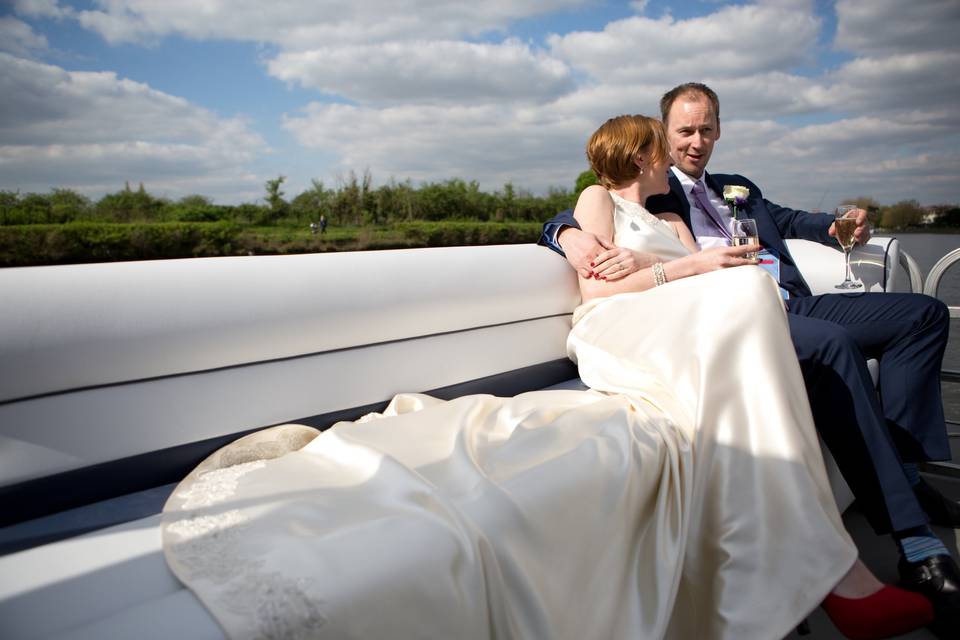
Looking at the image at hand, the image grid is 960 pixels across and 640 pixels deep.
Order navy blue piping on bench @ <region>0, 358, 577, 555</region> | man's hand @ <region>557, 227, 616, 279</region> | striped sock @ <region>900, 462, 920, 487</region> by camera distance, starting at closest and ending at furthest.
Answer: navy blue piping on bench @ <region>0, 358, 577, 555</region>, striped sock @ <region>900, 462, 920, 487</region>, man's hand @ <region>557, 227, 616, 279</region>

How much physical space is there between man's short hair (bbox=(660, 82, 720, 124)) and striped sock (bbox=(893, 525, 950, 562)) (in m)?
2.21

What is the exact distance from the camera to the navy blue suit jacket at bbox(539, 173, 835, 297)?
299cm

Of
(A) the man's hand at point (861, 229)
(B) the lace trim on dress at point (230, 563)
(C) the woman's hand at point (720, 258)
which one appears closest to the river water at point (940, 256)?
(A) the man's hand at point (861, 229)

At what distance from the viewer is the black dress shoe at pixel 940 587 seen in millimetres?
1625

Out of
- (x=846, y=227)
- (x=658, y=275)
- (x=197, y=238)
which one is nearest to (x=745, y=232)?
(x=658, y=275)

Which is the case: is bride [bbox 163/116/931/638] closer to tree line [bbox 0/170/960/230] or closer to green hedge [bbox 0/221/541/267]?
tree line [bbox 0/170/960/230]

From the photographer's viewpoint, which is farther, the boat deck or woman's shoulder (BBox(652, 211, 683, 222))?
woman's shoulder (BBox(652, 211, 683, 222))

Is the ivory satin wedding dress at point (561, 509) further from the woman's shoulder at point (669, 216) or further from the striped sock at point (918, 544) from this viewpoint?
the woman's shoulder at point (669, 216)

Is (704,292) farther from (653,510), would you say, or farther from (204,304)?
(204,304)

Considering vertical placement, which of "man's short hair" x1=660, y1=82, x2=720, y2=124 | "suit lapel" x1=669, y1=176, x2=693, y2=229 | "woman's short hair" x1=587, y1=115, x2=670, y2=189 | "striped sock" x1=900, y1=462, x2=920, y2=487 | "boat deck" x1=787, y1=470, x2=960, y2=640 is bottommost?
"boat deck" x1=787, y1=470, x2=960, y2=640

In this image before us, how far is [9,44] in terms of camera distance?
79.3ft

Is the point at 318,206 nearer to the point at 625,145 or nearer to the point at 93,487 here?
the point at 625,145

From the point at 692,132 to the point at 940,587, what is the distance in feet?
7.42

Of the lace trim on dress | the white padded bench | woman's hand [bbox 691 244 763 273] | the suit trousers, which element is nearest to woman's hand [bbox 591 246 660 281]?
woman's hand [bbox 691 244 763 273]
